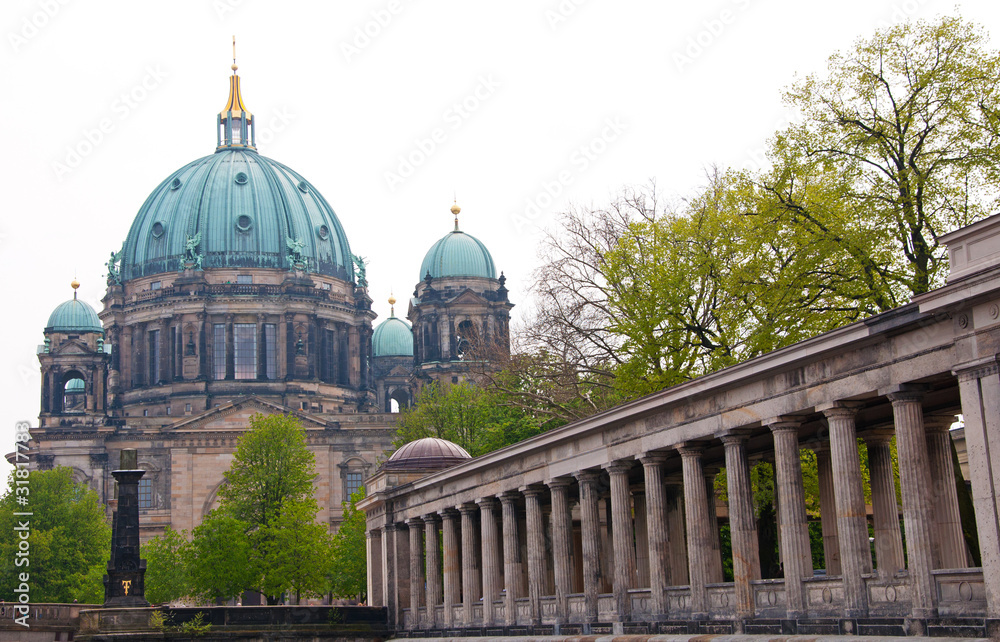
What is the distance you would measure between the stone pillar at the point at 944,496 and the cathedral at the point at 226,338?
7445 cm

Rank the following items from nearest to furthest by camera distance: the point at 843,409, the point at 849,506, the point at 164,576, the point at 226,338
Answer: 1. the point at 843,409
2. the point at 849,506
3. the point at 164,576
4. the point at 226,338

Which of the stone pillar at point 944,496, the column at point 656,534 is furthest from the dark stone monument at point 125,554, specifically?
the stone pillar at point 944,496

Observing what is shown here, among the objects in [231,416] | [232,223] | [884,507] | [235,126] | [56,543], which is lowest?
[884,507]

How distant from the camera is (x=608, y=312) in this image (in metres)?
48.4

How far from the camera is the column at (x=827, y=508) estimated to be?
108 ft

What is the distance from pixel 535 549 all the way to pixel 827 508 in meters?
9.63

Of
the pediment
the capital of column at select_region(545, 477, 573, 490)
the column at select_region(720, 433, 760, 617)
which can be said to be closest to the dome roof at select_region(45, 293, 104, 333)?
the pediment

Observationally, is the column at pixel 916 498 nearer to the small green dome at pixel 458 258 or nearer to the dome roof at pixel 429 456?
the dome roof at pixel 429 456

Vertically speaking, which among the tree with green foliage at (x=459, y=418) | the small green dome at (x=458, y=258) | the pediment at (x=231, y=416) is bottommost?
the tree with green foliage at (x=459, y=418)

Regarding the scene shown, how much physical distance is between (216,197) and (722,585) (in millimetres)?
87051

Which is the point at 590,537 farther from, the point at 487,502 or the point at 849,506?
the point at 849,506

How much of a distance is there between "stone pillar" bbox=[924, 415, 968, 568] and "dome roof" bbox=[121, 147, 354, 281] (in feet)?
282

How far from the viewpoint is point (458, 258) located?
360 feet

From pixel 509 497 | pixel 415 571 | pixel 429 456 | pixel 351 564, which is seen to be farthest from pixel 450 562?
pixel 351 564
